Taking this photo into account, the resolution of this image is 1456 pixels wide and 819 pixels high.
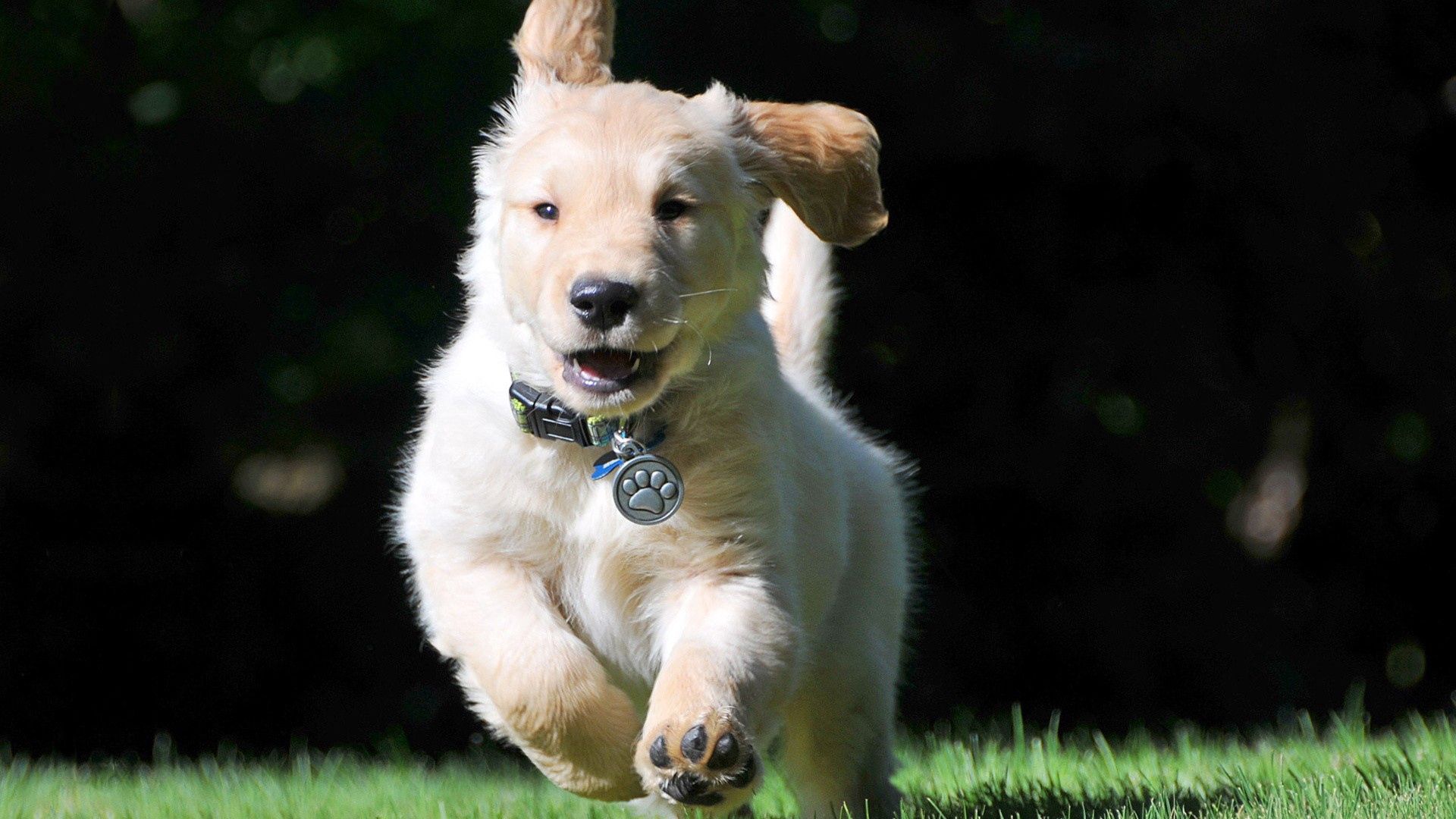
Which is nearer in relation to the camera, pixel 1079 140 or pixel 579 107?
pixel 579 107

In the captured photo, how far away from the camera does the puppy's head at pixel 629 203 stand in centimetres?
300

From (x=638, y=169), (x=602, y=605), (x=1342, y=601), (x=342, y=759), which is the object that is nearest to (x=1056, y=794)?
(x=602, y=605)

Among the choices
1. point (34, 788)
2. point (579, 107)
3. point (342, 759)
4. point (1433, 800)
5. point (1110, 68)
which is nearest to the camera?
point (1433, 800)

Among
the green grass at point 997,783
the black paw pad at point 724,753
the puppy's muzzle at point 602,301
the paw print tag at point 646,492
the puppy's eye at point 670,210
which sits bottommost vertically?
the green grass at point 997,783

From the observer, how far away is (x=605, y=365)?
3070 mm

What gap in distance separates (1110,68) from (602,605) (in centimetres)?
456

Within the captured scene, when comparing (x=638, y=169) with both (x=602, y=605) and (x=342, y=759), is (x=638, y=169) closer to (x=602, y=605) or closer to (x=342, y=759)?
(x=602, y=605)

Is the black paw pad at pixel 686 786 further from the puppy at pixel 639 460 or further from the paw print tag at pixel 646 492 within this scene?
the paw print tag at pixel 646 492

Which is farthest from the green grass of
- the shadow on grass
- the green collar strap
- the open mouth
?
the open mouth

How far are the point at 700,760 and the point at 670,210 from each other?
42.6 inches

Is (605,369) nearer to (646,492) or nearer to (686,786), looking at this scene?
(646,492)

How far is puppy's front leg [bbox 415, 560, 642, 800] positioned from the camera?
9.73 ft

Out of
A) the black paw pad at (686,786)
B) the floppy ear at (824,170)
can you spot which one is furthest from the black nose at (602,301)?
the black paw pad at (686,786)

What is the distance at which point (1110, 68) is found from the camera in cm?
702
